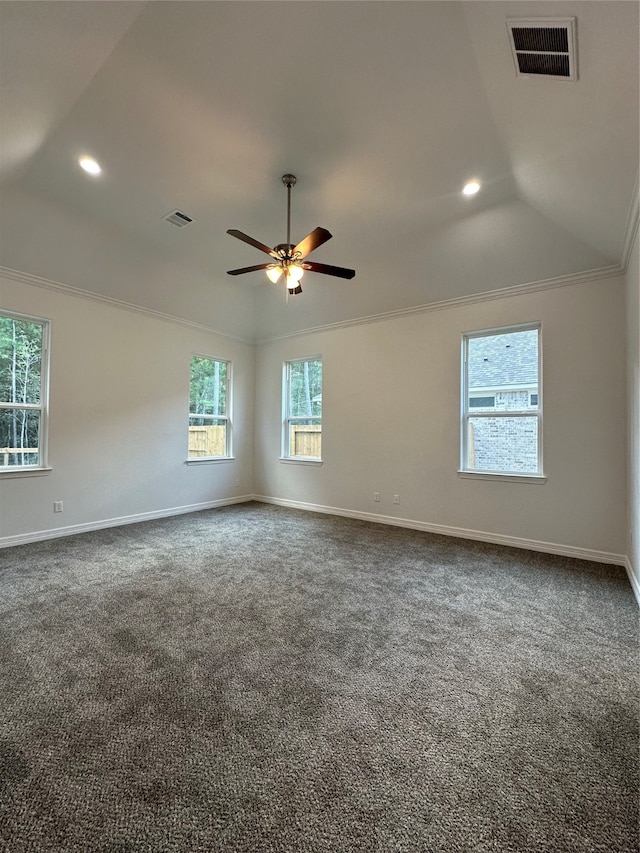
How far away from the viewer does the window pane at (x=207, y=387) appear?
5949 mm

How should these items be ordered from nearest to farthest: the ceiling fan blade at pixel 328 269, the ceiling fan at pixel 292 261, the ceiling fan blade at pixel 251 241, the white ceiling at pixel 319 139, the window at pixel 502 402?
Answer: the white ceiling at pixel 319 139
the ceiling fan blade at pixel 251 241
the ceiling fan at pixel 292 261
the ceiling fan blade at pixel 328 269
the window at pixel 502 402

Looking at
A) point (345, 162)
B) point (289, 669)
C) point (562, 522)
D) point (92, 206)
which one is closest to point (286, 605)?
point (289, 669)

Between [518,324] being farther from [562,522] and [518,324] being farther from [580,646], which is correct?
[580,646]

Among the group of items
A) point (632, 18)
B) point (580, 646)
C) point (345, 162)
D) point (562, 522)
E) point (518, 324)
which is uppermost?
point (345, 162)

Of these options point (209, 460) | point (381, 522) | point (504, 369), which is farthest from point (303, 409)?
point (504, 369)

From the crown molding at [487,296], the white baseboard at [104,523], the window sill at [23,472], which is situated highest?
the crown molding at [487,296]

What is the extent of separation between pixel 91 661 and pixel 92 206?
4.00 m

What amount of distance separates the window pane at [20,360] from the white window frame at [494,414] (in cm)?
507

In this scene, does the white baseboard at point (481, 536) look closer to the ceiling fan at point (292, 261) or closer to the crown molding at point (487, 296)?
the crown molding at point (487, 296)

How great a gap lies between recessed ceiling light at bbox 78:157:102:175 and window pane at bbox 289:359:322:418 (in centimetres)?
361

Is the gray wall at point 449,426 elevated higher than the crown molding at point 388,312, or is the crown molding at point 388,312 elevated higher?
the crown molding at point 388,312

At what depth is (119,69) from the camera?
2375 millimetres

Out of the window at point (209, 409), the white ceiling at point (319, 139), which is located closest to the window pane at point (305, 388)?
the window at point (209, 409)

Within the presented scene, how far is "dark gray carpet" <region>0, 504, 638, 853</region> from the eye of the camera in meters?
1.22
